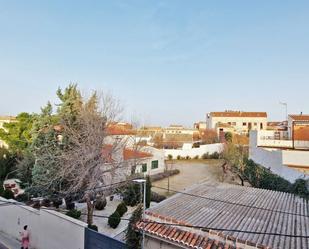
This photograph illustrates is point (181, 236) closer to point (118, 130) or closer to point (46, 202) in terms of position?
point (46, 202)

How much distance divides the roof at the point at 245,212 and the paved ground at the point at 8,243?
769 centimetres

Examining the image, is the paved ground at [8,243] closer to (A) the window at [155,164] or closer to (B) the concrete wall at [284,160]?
(B) the concrete wall at [284,160]

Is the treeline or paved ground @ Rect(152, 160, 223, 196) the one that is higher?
the treeline

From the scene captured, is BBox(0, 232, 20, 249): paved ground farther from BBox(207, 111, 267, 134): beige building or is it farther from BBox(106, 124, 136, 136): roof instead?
BBox(207, 111, 267, 134): beige building

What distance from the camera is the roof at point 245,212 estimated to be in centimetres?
682

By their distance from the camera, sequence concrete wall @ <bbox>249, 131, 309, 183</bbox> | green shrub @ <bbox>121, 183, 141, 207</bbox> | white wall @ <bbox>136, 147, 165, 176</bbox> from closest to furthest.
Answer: concrete wall @ <bbox>249, 131, 309, 183</bbox>, green shrub @ <bbox>121, 183, 141, 207</bbox>, white wall @ <bbox>136, 147, 165, 176</bbox>

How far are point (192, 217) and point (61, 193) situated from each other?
9955 millimetres

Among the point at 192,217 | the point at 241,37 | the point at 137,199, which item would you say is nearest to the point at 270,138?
the point at 241,37

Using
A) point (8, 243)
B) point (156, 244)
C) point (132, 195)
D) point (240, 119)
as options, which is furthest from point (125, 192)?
point (240, 119)

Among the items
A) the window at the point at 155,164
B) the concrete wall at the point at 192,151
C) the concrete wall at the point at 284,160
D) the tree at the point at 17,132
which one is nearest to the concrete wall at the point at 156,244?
the concrete wall at the point at 284,160

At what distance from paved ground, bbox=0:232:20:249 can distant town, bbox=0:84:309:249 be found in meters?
0.04

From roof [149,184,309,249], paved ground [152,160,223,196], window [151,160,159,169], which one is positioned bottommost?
paved ground [152,160,223,196]

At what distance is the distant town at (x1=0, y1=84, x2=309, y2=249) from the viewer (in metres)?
7.68

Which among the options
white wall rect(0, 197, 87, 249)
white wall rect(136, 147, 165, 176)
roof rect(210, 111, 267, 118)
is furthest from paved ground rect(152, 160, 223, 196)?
roof rect(210, 111, 267, 118)
